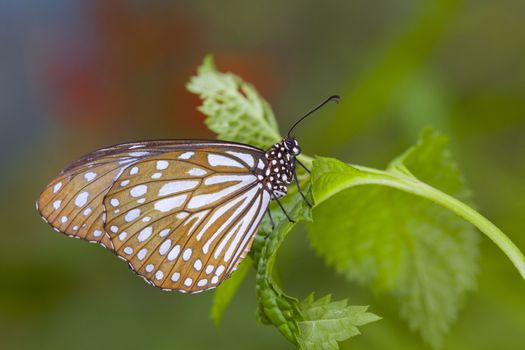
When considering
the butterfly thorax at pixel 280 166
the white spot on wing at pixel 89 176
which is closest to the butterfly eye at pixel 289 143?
the butterfly thorax at pixel 280 166

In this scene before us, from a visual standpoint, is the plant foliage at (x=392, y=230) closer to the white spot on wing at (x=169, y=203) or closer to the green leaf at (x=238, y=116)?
the green leaf at (x=238, y=116)

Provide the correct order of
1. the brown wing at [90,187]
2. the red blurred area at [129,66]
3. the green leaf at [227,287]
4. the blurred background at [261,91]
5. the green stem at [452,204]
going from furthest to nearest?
the red blurred area at [129,66] < the blurred background at [261,91] < the brown wing at [90,187] < the green leaf at [227,287] < the green stem at [452,204]

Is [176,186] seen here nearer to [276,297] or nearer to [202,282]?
[202,282]

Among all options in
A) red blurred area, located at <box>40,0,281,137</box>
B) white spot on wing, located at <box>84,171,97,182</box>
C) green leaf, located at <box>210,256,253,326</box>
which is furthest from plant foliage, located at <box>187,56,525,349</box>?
red blurred area, located at <box>40,0,281,137</box>

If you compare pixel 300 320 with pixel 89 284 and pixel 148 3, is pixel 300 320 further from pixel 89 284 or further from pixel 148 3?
pixel 148 3

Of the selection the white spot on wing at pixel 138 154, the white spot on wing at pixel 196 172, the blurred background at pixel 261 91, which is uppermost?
the blurred background at pixel 261 91

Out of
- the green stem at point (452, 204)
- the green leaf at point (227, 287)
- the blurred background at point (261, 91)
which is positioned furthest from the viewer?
the blurred background at point (261, 91)

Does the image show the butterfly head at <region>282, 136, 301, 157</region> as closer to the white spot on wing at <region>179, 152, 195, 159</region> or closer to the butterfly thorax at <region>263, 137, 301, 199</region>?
the butterfly thorax at <region>263, 137, 301, 199</region>
